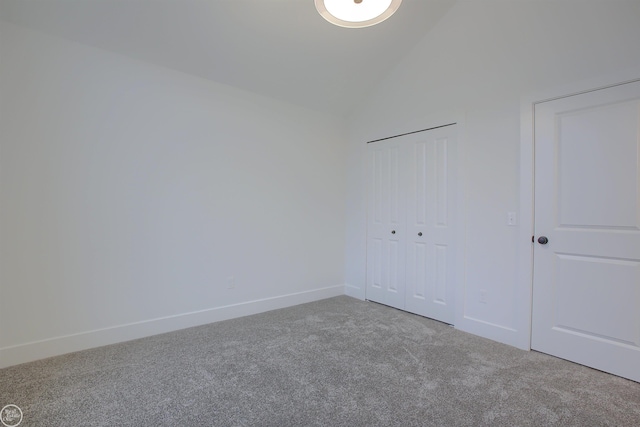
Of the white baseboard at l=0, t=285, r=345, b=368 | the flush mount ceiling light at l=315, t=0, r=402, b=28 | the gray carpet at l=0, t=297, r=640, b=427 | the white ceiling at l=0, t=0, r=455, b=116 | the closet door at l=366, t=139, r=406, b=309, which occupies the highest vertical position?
the white ceiling at l=0, t=0, r=455, b=116

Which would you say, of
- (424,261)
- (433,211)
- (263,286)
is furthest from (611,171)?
(263,286)

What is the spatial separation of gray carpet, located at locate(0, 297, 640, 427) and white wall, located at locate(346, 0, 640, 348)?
47 cm

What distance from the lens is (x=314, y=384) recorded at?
1.95 m

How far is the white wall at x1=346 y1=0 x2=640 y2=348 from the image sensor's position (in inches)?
87.8

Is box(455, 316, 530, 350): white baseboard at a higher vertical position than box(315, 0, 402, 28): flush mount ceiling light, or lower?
lower

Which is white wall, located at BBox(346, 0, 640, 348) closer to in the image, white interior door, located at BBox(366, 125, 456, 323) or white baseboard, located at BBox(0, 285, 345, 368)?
white interior door, located at BBox(366, 125, 456, 323)

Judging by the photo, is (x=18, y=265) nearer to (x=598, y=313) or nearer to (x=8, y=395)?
(x=8, y=395)

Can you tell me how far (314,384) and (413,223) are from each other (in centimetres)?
204

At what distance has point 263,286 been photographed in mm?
3453

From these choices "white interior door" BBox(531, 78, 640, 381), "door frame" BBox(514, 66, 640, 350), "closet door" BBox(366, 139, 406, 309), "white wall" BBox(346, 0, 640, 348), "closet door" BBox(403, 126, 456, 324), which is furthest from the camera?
"closet door" BBox(366, 139, 406, 309)

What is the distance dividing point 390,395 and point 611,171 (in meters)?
2.15

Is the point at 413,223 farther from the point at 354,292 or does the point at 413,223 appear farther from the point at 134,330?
the point at 134,330

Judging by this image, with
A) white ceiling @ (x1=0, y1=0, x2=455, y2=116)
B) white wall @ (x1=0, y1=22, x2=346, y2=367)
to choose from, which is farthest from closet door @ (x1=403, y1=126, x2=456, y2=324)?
white wall @ (x1=0, y1=22, x2=346, y2=367)

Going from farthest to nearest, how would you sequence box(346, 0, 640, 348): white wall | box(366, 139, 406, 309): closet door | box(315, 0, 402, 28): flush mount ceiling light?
box(366, 139, 406, 309): closet door → box(346, 0, 640, 348): white wall → box(315, 0, 402, 28): flush mount ceiling light
